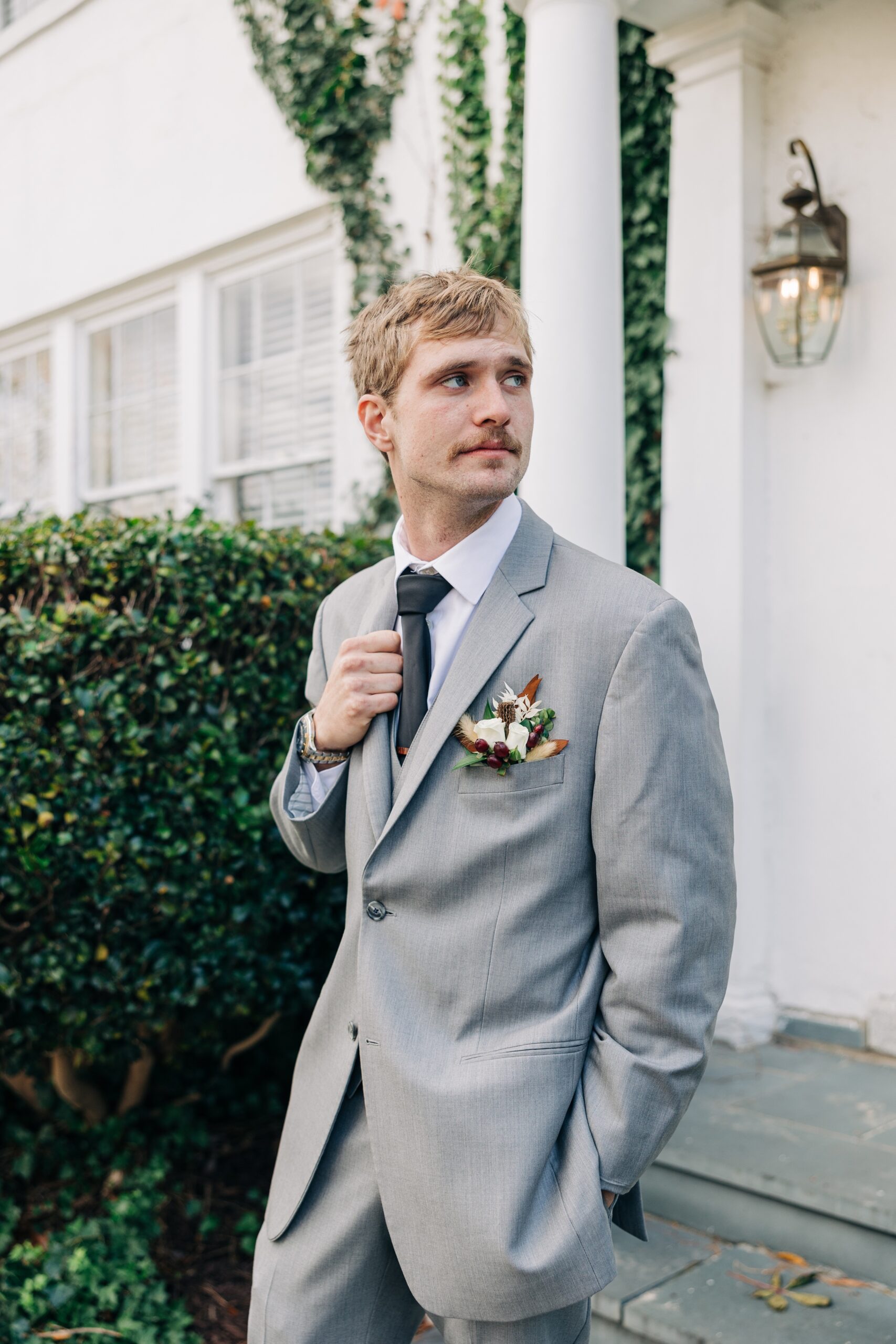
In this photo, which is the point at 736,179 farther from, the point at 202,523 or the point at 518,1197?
the point at 518,1197

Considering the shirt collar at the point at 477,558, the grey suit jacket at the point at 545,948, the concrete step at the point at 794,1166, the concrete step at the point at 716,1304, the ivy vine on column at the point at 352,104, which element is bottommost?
the concrete step at the point at 716,1304

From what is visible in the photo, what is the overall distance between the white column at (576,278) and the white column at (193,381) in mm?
3380

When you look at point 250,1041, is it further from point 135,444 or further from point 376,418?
point 135,444

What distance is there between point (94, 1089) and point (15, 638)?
172 centimetres

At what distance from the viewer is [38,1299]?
2969mm

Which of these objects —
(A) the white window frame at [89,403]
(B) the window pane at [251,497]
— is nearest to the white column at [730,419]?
(B) the window pane at [251,497]

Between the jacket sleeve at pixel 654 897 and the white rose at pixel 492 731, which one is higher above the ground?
the white rose at pixel 492 731

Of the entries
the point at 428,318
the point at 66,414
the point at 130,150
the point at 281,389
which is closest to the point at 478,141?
the point at 281,389

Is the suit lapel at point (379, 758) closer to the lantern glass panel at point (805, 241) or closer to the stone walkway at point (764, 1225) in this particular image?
the stone walkway at point (764, 1225)

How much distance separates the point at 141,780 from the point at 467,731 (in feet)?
5.80

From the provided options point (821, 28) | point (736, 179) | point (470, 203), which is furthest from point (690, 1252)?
point (470, 203)

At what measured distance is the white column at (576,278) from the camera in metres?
3.45

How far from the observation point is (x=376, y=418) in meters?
1.78

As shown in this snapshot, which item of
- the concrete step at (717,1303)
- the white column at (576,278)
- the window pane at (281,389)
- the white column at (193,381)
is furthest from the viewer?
the white column at (193,381)
